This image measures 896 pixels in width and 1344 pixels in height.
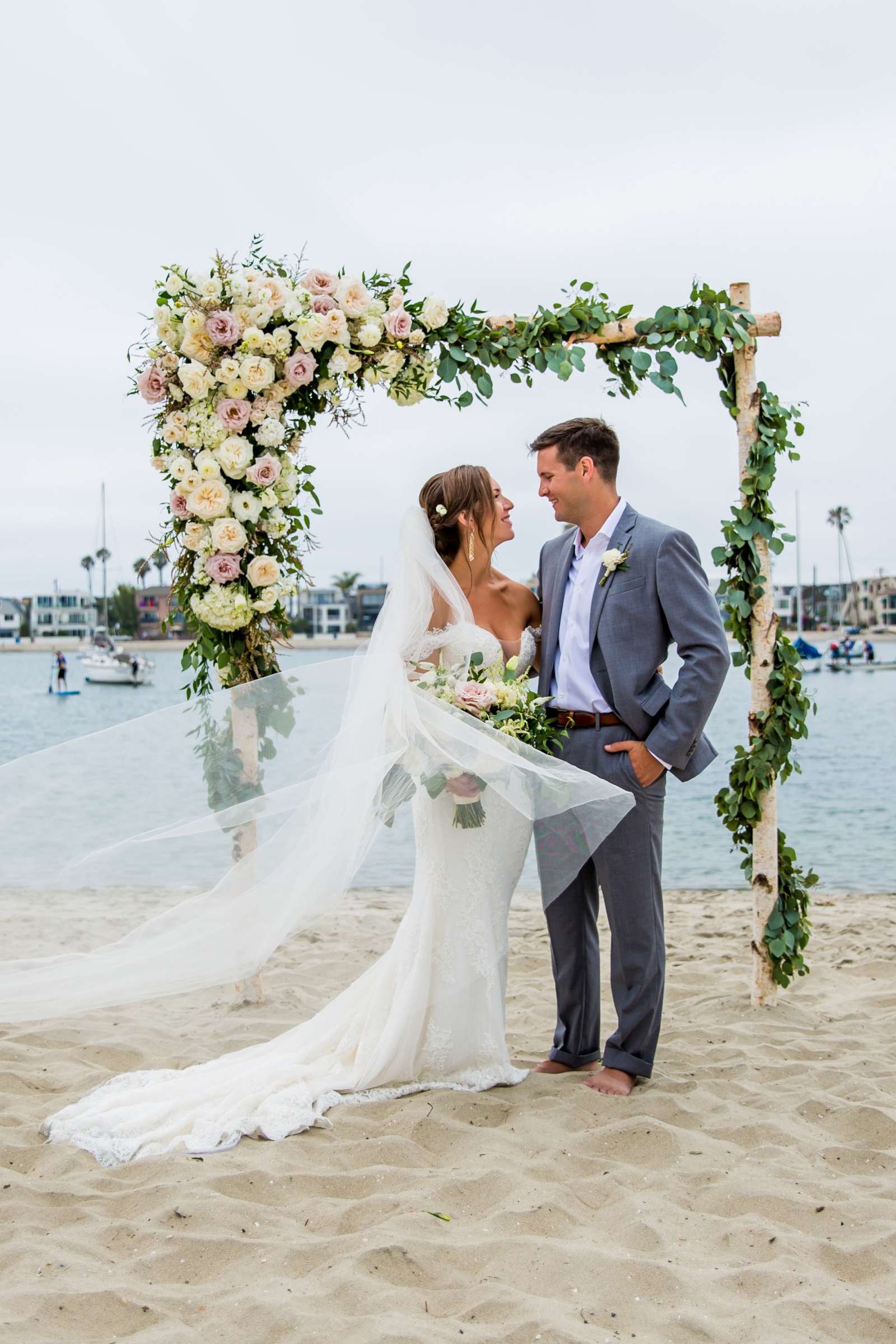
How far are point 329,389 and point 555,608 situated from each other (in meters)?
1.67

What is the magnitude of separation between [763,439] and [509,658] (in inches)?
66.8

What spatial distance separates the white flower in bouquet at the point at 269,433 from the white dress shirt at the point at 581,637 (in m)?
1.61

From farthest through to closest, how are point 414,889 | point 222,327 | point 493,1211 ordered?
1. point 222,327
2. point 414,889
3. point 493,1211

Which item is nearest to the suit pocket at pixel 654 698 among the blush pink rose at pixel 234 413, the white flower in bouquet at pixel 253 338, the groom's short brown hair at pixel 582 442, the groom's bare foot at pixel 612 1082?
the groom's short brown hair at pixel 582 442

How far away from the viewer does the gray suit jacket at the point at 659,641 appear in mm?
4078

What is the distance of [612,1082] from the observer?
162 inches

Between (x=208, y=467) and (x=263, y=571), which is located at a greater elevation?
(x=208, y=467)

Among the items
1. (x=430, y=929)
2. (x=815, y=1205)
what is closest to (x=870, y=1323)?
(x=815, y=1205)

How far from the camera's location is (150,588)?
287 ft

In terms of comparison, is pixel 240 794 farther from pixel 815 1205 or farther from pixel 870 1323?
pixel 870 1323

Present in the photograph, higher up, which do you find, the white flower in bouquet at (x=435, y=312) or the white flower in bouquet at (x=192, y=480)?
the white flower in bouquet at (x=435, y=312)

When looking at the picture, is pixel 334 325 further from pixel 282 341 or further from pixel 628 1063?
pixel 628 1063

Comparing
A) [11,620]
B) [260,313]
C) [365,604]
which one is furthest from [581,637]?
[11,620]

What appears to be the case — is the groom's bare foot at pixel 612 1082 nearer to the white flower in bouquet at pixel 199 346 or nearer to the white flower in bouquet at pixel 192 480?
the white flower in bouquet at pixel 192 480
